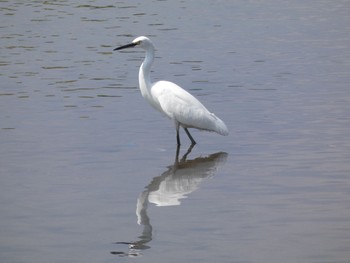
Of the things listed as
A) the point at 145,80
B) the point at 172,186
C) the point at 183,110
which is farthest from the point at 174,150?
the point at 172,186

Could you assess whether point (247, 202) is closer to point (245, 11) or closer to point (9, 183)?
point (9, 183)

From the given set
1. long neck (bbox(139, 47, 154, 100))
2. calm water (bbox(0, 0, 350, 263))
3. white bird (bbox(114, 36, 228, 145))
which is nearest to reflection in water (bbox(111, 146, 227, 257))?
calm water (bbox(0, 0, 350, 263))

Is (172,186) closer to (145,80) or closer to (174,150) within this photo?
(174,150)

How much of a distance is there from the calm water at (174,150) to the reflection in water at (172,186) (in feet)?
0.09

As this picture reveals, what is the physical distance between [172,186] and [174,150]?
1.90 m

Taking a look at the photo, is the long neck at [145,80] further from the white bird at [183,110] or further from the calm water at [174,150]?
the calm water at [174,150]

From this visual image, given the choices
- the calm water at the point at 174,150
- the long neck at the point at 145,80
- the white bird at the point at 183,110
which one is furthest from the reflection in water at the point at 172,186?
the long neck at the point at 145,80

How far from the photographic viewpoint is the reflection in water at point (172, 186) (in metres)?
8.88

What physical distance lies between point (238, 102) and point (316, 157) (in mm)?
4013

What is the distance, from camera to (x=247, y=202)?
9883mm

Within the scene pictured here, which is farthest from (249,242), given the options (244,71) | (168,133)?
(244,71)

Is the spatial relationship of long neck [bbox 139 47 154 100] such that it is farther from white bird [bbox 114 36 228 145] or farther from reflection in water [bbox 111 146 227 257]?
reflection in water [bbox 111 146 227 257]

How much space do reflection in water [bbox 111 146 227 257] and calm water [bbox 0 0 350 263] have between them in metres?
0.03

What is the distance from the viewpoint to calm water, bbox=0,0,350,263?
28.8 feet
